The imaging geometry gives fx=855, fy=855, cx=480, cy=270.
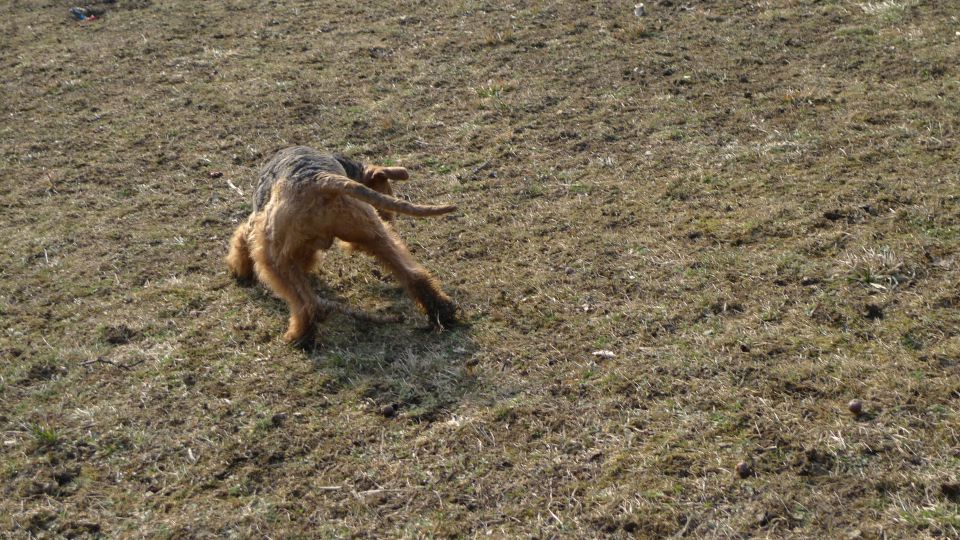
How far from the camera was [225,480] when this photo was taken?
407 cm

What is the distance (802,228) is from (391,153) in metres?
3.53

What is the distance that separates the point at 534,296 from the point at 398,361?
974 millimetres

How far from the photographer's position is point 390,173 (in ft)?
19.5

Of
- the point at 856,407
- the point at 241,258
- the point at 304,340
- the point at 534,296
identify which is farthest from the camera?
the point at 241,258

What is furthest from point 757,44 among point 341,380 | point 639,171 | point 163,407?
→ point 163,407

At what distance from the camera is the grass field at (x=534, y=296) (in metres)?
3.80

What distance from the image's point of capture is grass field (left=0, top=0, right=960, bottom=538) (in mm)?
3797

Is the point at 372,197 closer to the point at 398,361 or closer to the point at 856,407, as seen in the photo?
the point at 398,361

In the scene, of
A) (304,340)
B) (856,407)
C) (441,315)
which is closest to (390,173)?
(441,315)

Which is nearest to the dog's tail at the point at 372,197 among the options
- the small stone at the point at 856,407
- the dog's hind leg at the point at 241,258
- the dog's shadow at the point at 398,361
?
the dog's shadow at the point at 398,361

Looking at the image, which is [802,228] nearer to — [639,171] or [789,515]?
[639,171]

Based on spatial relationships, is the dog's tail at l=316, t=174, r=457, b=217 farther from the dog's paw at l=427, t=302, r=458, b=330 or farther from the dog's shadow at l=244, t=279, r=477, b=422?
the dog's shadow at l=244, t=279, r=477, b=422

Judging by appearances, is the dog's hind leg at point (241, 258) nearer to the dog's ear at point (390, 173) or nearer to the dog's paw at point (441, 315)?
the dog's ear at point (390, 173)

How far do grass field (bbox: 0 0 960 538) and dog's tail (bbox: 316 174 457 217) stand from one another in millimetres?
774
